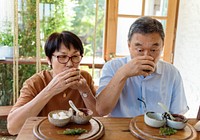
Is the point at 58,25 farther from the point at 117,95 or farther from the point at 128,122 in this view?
the point at 128,122

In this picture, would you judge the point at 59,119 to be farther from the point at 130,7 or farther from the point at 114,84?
the point at 130,7

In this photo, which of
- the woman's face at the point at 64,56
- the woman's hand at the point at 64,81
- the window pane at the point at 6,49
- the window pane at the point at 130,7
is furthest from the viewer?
the window pane at the point at 130,7

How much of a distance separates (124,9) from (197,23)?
29.9 inches

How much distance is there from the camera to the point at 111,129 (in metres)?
0.97

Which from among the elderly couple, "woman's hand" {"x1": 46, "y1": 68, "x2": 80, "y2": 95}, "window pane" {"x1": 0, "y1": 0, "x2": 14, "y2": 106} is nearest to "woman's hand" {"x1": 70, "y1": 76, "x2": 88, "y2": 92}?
the elderly couple

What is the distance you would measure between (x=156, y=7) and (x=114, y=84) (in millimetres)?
1660

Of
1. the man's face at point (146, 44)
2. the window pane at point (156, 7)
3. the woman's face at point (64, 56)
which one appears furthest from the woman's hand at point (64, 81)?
the window pane at point (156, 7)

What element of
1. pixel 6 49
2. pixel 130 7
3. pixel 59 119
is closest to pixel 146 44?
pixel 59 119

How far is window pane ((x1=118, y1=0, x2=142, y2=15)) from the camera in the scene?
2.51 meters

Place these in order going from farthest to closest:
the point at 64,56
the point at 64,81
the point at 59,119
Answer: the point at 64,56, the point at 64,81, the point at 59,119

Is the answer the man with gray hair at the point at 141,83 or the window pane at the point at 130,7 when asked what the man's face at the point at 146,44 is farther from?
the window pane at the point at 130,7

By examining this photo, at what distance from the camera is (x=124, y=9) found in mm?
2535

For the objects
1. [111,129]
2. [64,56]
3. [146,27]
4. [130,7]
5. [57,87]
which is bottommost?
[111,129]

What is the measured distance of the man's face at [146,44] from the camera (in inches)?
47.9
